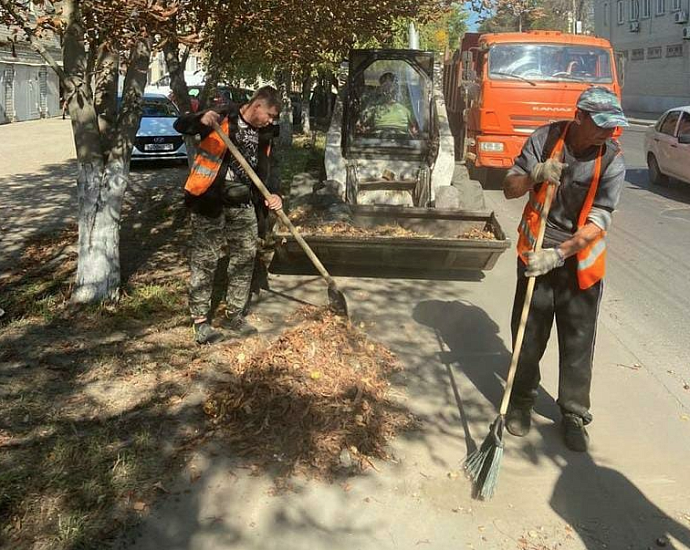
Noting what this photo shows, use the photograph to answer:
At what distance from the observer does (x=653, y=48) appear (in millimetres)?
44281

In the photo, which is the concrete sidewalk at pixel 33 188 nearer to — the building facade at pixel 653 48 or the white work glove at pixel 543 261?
the white work glove at pixel 543 261

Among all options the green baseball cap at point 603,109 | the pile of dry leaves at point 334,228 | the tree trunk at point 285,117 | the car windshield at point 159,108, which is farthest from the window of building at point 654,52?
the green baseball cap at point 603,109

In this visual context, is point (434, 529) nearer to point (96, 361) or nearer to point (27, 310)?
point (96, 361)

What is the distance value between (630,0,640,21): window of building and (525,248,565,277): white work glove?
161 feet

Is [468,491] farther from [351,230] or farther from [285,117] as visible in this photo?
[285,117]

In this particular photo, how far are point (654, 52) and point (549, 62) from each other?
37.2 m

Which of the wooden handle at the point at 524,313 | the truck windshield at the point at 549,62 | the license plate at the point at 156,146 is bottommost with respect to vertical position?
the wooden handle at the point at 524,313

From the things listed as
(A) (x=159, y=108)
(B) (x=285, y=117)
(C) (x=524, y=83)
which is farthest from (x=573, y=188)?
(B) (x=285, y=117)

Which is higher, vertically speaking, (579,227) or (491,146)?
(491,146)

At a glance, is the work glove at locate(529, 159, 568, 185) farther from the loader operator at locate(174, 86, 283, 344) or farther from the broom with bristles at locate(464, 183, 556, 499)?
the loader operator at locate(174, 86, 283, 344)

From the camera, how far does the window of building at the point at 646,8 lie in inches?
1769

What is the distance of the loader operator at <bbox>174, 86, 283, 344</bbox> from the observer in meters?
4.98

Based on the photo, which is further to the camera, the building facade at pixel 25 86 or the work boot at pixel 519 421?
the building facade at pixel 25 86

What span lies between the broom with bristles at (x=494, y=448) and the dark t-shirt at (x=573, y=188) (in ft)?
0.38
